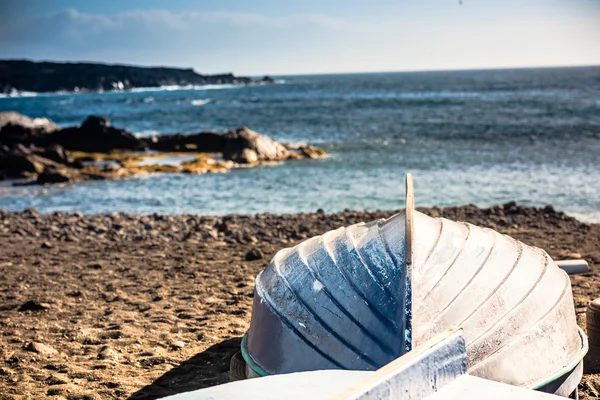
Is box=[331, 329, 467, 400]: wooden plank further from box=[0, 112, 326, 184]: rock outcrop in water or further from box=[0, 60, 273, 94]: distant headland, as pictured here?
box=[0, 60, 273, 94]: distant headland

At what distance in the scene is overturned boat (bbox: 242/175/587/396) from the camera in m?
3.18

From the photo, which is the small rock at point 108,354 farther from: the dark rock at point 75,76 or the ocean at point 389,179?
the dark rock at point 75,76

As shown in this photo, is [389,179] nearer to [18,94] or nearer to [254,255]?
[254,255]

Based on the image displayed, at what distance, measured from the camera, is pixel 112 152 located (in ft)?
87.0

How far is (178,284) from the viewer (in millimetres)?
7258

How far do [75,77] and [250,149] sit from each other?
12821 centimetres

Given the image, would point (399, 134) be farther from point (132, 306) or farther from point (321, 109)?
point (132, 306)

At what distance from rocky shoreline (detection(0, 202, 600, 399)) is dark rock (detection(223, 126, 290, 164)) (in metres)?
10.5

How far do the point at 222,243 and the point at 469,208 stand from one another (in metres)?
4.93

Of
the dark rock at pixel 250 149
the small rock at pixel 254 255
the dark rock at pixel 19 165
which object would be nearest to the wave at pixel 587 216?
the small rock at pixel 254 255

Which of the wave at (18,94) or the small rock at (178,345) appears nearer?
the small rock at (178,345)

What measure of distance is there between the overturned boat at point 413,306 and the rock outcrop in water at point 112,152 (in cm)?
1689

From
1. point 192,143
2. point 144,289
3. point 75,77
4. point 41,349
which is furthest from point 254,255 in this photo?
point 75,77

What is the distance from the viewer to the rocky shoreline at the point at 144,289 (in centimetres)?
487
